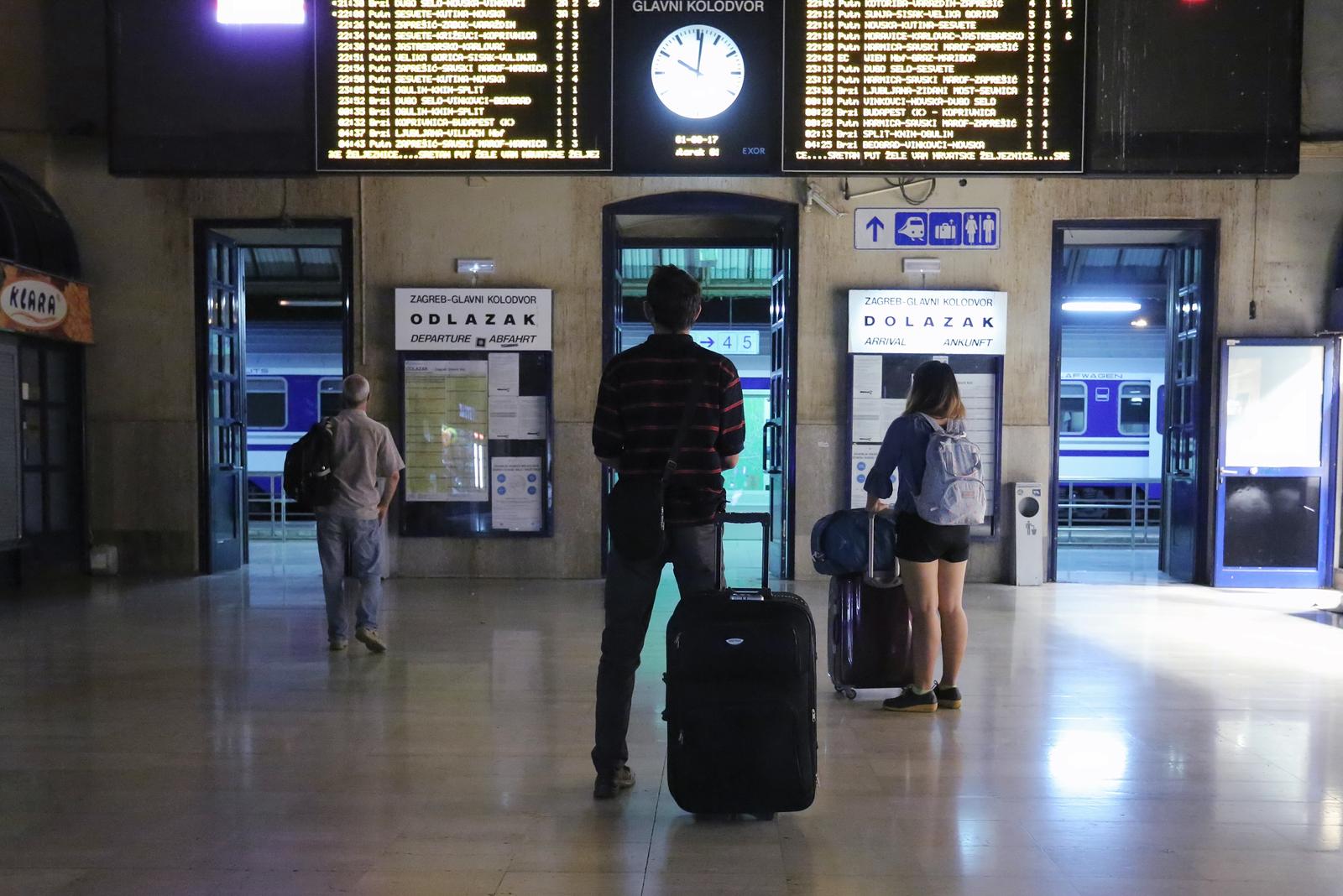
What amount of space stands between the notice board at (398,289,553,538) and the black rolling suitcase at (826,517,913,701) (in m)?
4.16

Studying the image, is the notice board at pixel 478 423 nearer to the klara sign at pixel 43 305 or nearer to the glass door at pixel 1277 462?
the klara sign at pixel 43 305

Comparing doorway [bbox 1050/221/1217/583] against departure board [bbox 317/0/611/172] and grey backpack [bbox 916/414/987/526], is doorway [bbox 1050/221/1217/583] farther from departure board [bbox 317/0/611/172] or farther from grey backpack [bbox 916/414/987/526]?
departure board [bbox 317/0/611/172]

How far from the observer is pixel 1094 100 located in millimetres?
4668

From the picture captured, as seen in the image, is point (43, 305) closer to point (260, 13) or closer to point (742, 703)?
point (260, 13)

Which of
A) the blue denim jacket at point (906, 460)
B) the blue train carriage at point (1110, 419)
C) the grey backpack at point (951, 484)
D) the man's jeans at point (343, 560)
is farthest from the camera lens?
the blue train carriage at point (1110, 419)

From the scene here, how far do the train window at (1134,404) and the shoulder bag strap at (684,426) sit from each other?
1112cm

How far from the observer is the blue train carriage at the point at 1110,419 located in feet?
42.1

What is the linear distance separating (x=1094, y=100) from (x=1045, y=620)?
139 inches

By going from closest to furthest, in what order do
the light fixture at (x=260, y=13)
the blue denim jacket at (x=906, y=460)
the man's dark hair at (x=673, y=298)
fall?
the man's dark hair at (x=673, y=298)
the blue denim jacket at (x=906, y=460)
the light fixture at (x=260, y=13)

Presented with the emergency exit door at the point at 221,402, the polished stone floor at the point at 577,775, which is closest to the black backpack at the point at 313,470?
the polished stone floor at the point at 577,775

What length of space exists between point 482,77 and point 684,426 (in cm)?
238

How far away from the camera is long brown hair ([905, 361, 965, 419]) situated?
4383 millimetres

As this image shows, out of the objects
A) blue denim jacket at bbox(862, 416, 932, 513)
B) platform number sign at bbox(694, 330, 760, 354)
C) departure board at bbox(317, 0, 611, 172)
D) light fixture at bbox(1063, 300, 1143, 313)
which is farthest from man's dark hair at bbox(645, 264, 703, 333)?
light fixture at bbox(1063, 300, 1143, 313)

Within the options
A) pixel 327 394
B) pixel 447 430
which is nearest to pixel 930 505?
pixel 447 430
